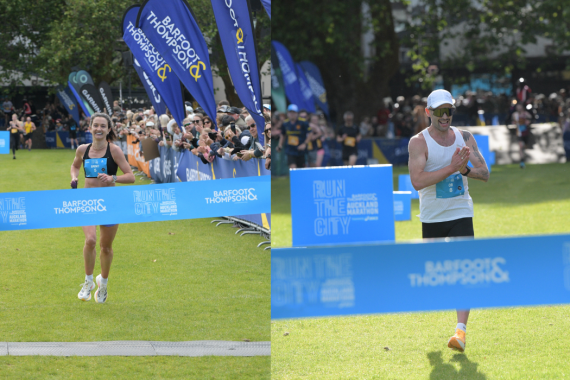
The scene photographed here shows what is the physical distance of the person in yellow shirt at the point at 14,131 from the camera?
19.5 feet

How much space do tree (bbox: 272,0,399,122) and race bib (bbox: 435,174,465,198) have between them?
1711 millimetres

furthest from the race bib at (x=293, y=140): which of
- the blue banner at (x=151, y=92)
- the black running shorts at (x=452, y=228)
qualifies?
the black running shorts at (x=452, y=228)

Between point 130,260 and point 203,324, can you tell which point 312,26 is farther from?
point 130,260

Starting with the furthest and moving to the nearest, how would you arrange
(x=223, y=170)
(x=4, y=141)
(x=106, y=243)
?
(x=223, y=170), (x=4, y=141), (x=106, y=243)

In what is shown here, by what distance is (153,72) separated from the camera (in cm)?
723

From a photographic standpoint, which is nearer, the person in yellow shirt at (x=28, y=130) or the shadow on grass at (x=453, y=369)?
the shadow on grass at (x=453, y=369)

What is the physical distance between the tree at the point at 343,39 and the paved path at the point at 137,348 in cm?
259

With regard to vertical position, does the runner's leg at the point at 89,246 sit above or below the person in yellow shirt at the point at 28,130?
below

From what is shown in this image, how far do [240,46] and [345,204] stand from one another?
191cm

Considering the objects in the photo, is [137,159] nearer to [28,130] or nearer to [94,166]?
[28,130]

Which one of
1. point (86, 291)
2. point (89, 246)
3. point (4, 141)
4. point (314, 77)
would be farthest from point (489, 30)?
point (4, 141)

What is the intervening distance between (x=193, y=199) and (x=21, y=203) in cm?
132

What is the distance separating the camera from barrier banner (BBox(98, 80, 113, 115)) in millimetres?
6441

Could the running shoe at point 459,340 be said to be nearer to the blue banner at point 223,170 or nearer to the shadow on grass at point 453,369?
the shadow on grass at point 453,369
